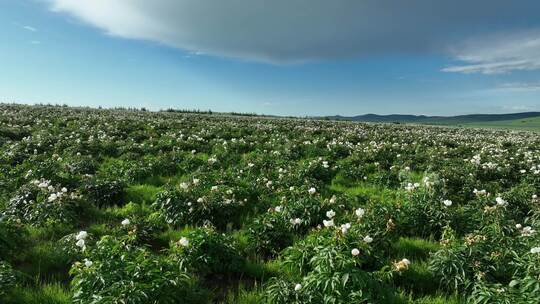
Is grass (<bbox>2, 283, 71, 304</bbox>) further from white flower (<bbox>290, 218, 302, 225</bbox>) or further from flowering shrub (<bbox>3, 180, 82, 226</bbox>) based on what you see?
white flower (<bbox>290, 218, 302, 225</bbox>)

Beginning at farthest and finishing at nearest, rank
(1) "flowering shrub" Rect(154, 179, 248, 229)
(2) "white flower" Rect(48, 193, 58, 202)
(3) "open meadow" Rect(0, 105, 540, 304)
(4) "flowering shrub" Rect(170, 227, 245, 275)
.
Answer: (1) "flowering shrub" Rect(154, 179, 248, 229)
(2) "white flower" Rect(48, 193, 58, 202)
(4) "flowering shrub" Rect(170, 227, 245, 275)
(3) "open meadow" Rect(0, 105, 540, 304)

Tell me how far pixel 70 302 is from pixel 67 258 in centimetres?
183

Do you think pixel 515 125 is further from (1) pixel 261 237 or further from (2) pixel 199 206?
(1) pixel 261 237

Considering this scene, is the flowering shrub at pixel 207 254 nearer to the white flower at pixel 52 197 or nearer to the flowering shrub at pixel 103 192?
the white flower at pixel 52 197

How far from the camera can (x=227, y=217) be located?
354 inches

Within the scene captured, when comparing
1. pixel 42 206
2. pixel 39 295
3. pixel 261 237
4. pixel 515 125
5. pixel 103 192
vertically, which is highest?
pixel 515 125

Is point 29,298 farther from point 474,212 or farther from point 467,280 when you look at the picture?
point 474,212

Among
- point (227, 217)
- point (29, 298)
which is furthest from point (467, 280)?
point (29, 298)

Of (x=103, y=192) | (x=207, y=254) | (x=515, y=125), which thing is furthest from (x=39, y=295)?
(x=515, y=125)

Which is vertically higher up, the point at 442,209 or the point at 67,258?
the point at 442,209

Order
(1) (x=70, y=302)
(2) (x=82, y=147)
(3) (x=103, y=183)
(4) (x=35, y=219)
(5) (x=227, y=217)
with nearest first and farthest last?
(1) (x=70, y=302) < (4) (x=35, y=219) < (5) (x=227, y=217) < (3) (x=103, y=183) < (2) (x=82, y=147)

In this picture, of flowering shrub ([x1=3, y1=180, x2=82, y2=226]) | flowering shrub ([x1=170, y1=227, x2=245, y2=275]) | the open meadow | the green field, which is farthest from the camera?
the green field

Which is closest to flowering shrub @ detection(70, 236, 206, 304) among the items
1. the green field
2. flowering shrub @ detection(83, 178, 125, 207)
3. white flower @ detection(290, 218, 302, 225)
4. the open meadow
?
the open meadow

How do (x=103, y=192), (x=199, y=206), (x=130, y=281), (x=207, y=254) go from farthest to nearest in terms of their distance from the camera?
(x=103, y=192) < (x=199, y=206) < (x=207, y=254) < (x=130, y=281)
